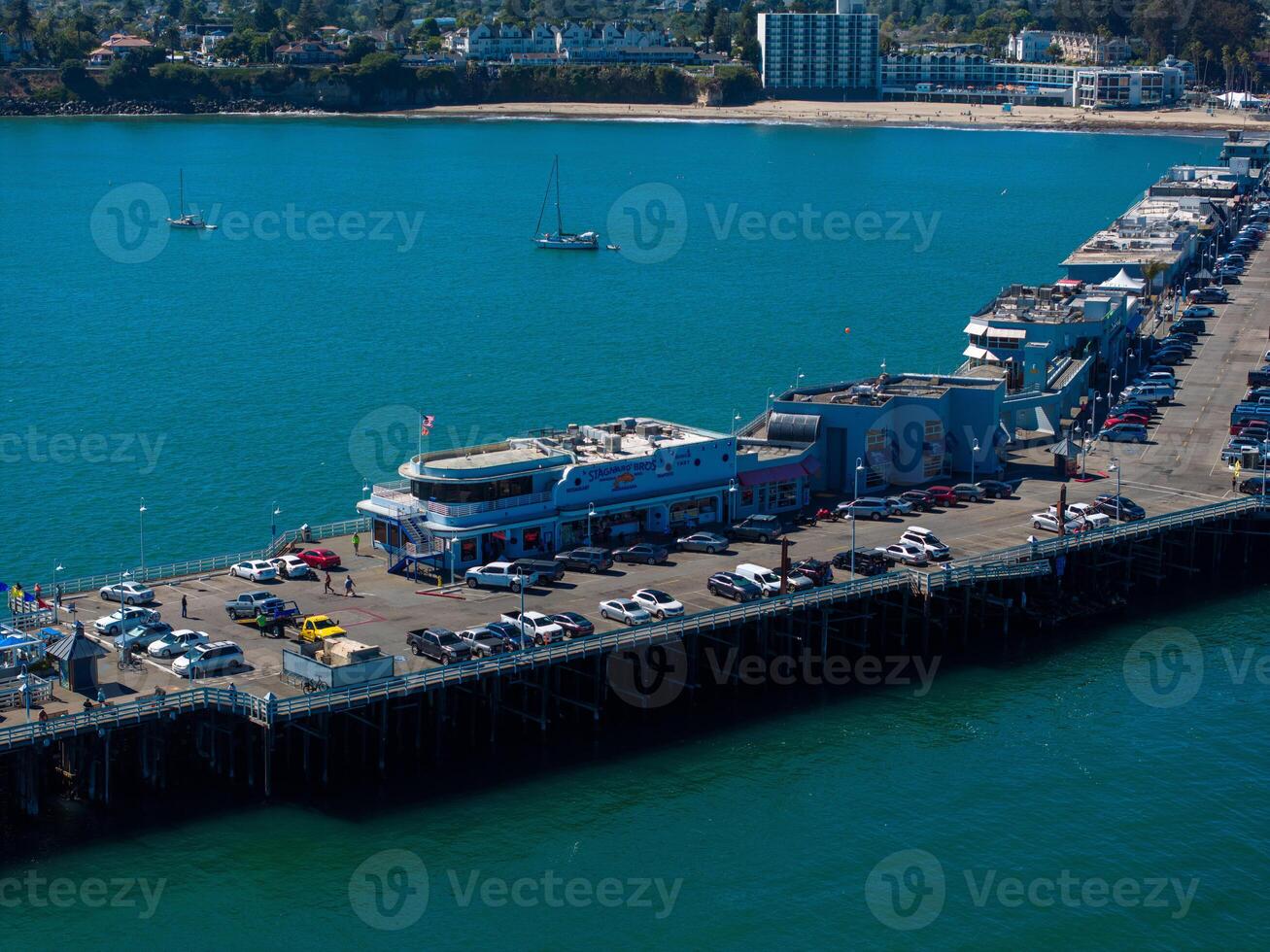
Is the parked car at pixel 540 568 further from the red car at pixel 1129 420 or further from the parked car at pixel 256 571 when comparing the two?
the red car at pixel 1129 420

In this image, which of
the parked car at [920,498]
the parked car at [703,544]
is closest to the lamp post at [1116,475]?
the parked car at [920,498]

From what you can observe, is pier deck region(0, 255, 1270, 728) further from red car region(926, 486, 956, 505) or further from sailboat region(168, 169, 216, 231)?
sailboat region(168, 169, 216, 231)

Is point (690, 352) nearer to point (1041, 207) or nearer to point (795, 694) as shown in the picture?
point (795, 694)

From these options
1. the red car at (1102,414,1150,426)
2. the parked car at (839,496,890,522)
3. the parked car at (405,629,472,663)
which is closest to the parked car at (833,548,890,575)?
the parked car at (839,496,890,522)

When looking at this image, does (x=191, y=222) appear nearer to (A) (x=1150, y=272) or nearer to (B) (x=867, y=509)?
(A) (x=1150, y=272)

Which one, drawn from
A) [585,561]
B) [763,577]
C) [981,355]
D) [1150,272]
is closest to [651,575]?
[585,561]

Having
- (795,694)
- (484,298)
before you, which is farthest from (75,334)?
(795,694)
